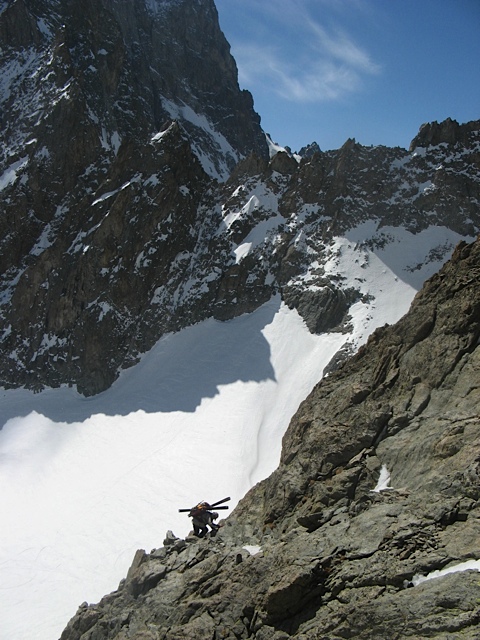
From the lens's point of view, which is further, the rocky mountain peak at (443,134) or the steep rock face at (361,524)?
the rocky mountain peak at (443,134)

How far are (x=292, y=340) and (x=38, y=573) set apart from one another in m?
29.0

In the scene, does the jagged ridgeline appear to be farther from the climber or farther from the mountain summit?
the climber

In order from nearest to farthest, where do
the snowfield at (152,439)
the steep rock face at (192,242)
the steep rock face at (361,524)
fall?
1. the steep rock face at (361,524)
2. the snowfield at (152,439)
3. the steep rock face at (192,242)

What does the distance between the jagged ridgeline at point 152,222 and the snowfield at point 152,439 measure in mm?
1886

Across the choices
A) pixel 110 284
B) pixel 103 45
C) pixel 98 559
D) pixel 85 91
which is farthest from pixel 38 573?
pixel 103 45

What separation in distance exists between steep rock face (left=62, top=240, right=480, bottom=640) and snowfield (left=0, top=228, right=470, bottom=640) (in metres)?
14.2

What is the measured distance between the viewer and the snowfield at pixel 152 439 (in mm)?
37594

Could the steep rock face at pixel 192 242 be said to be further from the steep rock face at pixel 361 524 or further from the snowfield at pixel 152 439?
the steep rock face at pixel 361 524

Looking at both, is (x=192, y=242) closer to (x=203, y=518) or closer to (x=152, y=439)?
(x=152, y=439)

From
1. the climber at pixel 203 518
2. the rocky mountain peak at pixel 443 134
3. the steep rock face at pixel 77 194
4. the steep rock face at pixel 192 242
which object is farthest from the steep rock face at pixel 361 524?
the rocky mountain peak at pixel 443 134

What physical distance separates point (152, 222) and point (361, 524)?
55.5 m

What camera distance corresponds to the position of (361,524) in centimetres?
1481

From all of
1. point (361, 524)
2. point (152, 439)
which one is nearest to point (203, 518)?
point (361, 524)

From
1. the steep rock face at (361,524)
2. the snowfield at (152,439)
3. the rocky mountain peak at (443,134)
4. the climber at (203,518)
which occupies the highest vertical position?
the rocky mountain peak at (443,134)
